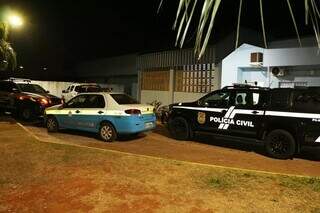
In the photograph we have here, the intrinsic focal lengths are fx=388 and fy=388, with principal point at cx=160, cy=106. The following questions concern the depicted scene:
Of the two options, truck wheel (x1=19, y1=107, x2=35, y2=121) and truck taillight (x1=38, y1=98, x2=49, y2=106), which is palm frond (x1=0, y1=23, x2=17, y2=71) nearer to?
truck wheel (x1=19, y1=107, x2=35, y2=121)

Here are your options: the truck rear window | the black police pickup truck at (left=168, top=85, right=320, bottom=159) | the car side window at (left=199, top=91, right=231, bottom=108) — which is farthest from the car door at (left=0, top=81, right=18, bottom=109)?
the truck rear window

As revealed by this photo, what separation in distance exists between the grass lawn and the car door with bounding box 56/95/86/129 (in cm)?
355

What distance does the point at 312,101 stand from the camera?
979 centimetres

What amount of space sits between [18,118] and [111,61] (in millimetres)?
12635

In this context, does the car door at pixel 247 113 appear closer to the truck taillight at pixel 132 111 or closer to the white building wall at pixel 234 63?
the truck taillight at pixel 132 111

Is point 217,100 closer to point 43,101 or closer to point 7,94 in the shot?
point 43,101

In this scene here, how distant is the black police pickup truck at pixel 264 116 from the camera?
9.77 m

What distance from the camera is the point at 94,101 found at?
12.6 metres

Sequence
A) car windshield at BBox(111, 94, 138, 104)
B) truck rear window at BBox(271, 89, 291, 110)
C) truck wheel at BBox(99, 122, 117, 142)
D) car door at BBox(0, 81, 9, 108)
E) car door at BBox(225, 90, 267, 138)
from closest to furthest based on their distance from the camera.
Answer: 1. truck rear window at BBox(271, 89, 291, 110)
2. car door at BBox(225, 90, 267, 138)
3. truck wheel at BBox(99, 122, 117, 142)
4. car windshield at BBox(111, 94, 138, 104)
5. car door at BBox(0, 81, 9, 108)

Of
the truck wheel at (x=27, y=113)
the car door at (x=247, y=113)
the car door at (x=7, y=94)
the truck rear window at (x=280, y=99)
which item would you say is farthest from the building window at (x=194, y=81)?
the car door at (x=7, y=94)

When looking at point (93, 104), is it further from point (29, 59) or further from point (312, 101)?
point (29, 59)

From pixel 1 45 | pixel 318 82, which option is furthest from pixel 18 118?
pixel 318 82

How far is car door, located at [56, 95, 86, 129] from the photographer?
13.1 m

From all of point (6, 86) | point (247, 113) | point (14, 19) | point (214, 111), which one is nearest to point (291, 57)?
point (214, 111)
